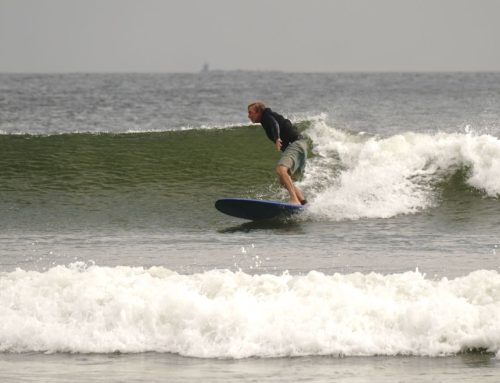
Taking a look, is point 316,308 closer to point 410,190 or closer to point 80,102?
point 410,190

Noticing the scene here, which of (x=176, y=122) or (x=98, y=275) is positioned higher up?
(x=176, y=122)

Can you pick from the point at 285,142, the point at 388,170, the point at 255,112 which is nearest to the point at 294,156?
the point at 285,142

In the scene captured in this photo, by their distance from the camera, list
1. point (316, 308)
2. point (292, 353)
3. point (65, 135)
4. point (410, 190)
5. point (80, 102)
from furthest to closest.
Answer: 1. point (80, 102)
2. point (65, 135)
3. point (410, 190)
4. point (316, 308)
5. point (292, 353)

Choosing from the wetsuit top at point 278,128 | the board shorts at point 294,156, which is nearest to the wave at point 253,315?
the wetsuit top at point 278,128

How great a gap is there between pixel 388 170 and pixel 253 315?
8825 mm

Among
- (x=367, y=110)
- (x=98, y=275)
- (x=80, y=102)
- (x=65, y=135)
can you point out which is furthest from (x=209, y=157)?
(x=80, y=102)

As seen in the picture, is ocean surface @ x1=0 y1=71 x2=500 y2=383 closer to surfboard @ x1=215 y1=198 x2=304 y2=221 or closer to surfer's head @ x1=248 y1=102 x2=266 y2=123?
surfboard @ x1=215 y1=198 x2=304 y2=221

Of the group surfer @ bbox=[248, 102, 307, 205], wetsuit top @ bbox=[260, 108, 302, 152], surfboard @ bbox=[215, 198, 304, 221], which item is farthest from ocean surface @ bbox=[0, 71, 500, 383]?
wetsuit top @ bbox=[260, 108, 302, 152]

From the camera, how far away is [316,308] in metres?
8.17

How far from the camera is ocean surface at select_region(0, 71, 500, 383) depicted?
24.8ft

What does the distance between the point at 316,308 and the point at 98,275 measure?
214 centimetres

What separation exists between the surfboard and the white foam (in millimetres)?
534

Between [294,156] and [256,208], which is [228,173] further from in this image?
[294,156]

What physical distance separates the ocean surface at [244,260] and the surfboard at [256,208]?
6.9 inches
